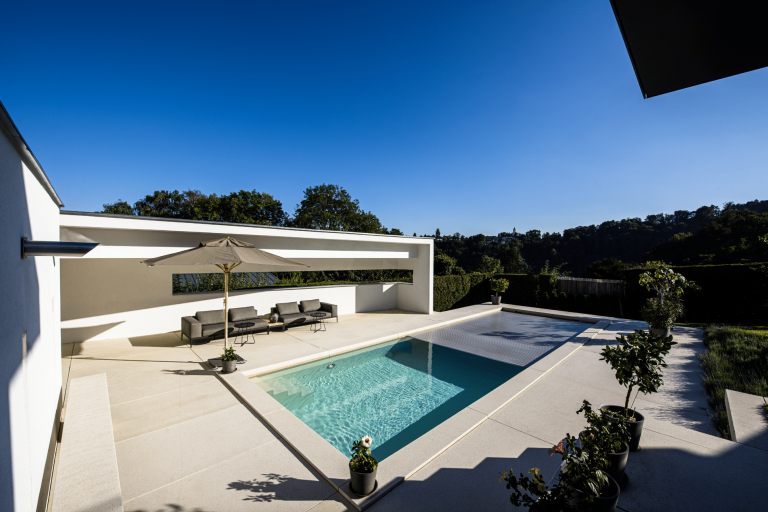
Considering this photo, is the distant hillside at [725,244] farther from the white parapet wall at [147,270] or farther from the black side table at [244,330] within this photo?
the black side table at [244,330]

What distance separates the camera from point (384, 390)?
6633 millimetres

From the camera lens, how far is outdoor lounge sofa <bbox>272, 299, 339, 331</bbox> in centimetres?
1007

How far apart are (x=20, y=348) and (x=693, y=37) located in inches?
181

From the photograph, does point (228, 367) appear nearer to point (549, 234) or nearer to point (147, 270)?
point (147, 270)

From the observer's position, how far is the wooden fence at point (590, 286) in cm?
1470

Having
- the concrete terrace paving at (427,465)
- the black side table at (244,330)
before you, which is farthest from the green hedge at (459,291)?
the concrete terrace paving at (427,465)

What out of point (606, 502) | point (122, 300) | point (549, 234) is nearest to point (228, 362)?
point (122, 300)

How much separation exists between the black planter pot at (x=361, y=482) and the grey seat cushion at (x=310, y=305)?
8.15 metres

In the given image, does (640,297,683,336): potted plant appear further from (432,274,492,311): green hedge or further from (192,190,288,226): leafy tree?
(192,190,288,226): leafy tree

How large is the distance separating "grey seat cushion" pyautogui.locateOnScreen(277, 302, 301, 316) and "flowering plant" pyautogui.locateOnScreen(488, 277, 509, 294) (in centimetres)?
1024

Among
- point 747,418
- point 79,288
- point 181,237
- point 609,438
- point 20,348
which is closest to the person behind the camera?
point 20,348

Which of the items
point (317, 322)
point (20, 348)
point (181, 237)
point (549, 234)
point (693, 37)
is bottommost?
point (317, 322)

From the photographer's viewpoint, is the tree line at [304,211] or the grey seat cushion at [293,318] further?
the tree line at [304,211]

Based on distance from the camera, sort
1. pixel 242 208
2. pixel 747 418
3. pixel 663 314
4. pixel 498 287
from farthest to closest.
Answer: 1. pixel 242 208
2. pixel 498 287
3. pixel 663 314
4. pixel 747 418
